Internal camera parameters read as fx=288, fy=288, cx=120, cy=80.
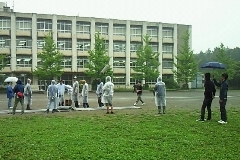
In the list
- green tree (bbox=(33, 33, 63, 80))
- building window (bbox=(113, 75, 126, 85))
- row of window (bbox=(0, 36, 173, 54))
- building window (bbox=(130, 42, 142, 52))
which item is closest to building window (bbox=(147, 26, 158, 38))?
row of window (bbox=(0, 36, 173, 54))

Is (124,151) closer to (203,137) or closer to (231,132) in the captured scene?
(203,137)

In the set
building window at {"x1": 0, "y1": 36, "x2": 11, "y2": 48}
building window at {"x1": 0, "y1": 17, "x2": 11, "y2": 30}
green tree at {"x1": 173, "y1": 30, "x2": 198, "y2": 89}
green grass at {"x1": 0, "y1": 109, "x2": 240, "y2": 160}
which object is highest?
building window at {"x1": 0, "y1": 17, "x2": 11, "y2": 30}

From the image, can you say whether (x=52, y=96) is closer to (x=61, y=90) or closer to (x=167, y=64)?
(x=61, y=90)

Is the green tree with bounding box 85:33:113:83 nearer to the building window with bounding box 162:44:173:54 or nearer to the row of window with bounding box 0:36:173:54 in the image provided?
the row of window with bounding box 0:36:173:54

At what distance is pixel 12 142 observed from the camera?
8.02m

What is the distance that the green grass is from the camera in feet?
21.8

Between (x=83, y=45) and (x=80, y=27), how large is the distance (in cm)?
369

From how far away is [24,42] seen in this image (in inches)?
2104

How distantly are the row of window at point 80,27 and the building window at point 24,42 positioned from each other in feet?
6.09

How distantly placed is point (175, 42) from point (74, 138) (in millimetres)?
59823

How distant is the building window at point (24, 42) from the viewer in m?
53.1

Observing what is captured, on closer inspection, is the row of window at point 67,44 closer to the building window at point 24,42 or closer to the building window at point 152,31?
the building window at point 24,42

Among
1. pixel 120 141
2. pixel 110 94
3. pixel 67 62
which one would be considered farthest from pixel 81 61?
pixel 120 141

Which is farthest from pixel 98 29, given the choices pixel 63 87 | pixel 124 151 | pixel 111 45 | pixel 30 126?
pixel 124 151
